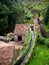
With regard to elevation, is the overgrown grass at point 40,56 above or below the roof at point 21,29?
below

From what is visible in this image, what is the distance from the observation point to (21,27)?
162 feet

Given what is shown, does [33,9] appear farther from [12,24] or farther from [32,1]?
[12,24]

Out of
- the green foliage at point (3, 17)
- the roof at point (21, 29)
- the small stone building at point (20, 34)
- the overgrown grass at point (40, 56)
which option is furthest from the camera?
the green foliage at point (3, 17)

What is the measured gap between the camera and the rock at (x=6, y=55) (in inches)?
1055

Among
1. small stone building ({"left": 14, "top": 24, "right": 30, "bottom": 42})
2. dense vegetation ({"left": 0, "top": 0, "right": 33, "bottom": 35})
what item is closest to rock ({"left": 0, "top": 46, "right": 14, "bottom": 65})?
small stone building ({"left": 14, "top": 24, "right": 30, "bottom": 42})

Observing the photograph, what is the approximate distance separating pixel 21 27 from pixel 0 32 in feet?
28.1

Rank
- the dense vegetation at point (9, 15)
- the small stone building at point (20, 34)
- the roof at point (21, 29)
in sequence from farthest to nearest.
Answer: the dense vegetation at point (9, 15), the roof at point (21, 29), the small stone building at point (20, 34)

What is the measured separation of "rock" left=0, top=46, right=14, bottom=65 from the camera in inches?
1055

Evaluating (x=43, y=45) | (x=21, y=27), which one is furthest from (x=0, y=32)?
(x=43, y=45)

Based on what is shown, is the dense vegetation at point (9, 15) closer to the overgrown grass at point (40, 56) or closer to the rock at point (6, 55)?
the overgrown grass at point (40, 56)

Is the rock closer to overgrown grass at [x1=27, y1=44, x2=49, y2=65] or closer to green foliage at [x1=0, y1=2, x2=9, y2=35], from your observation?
overgrown grass at [x1=27, y1=44, x2=49, y2=65]

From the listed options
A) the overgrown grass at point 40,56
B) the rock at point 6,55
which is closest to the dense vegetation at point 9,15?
the overgrown grass at point 40,56

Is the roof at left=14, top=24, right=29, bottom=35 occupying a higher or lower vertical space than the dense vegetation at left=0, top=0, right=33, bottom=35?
lower

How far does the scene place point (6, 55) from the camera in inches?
1083
